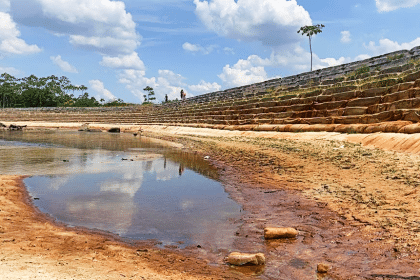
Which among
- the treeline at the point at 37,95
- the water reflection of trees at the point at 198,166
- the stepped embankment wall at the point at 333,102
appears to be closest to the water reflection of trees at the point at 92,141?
the water reflection of trees at the point at 198,166

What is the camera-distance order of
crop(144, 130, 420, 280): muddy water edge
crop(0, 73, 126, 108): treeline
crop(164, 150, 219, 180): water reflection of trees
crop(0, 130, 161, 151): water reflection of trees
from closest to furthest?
crop(144, 130, 420, 280): muddy water edge → crop(164, 150, 219, 180): water reflection of trees → crop(0, 130, 161, 151): water reflection of trees → crop(0, 73, 126, 108): treeline

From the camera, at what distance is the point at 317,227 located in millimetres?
5148

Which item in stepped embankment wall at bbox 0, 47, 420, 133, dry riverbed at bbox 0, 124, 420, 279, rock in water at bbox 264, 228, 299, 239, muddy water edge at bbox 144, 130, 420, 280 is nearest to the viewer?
dry riverbed at bbox 0, 124, 420, 279

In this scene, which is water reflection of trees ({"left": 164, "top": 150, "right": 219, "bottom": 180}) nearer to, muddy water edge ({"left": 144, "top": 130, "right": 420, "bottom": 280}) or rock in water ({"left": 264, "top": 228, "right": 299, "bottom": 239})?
muddy water edge ({"left": 144, "top": 130, "right": 420, "bottom": 280})

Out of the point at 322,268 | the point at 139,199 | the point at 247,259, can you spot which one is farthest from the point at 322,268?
the point at 139,199

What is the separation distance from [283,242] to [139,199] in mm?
3633

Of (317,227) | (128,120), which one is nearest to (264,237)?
(317,227)

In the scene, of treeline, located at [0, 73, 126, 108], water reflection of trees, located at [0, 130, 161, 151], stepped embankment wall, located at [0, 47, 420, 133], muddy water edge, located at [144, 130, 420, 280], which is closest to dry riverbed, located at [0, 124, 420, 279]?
muddy water edge, located at [144, 130, 420, 280]

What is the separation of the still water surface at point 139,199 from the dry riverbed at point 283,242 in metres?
0.34

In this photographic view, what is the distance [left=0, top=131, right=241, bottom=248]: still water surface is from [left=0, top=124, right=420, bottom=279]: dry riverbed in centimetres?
34

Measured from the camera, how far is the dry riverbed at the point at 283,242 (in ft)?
11.8

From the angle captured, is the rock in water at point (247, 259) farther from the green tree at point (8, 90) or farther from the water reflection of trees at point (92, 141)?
the green tree at point (8, 90)

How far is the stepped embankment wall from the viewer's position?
47.4 feet

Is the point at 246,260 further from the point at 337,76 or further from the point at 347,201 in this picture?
the point at 337,76
